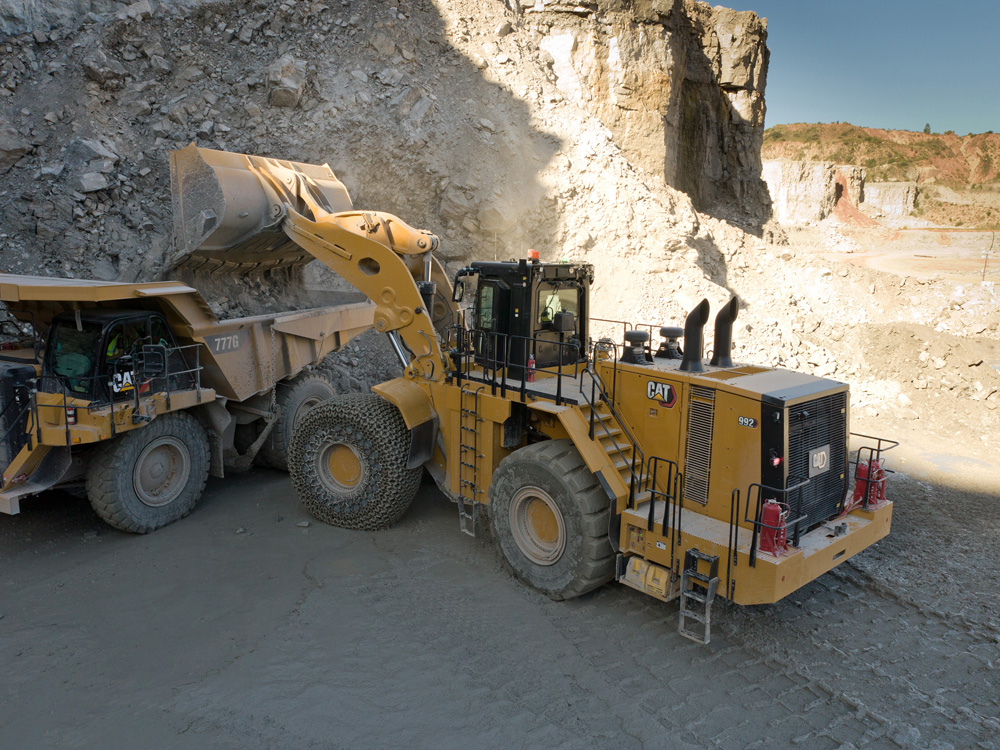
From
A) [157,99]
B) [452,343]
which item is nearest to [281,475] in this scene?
[452,343]

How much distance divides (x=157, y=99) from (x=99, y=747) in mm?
12525

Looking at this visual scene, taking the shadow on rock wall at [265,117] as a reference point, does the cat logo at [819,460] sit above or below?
below

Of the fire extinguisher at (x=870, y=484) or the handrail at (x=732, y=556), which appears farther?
the fire extinguisher at (x=870, y=484)

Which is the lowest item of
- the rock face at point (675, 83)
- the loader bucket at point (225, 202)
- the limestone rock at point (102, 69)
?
the loader bucket at point (225, 202)

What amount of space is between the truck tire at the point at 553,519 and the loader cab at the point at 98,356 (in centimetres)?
382

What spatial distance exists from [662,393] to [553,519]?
1.44 metres

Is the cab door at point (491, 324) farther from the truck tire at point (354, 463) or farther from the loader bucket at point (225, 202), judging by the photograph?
the loader bucket at point (225, 202)

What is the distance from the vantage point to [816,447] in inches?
224

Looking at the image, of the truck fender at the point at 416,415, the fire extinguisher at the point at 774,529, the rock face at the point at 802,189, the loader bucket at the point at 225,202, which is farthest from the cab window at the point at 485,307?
the rock face at the point at 802,189

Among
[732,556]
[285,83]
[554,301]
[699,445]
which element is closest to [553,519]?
[699,445]

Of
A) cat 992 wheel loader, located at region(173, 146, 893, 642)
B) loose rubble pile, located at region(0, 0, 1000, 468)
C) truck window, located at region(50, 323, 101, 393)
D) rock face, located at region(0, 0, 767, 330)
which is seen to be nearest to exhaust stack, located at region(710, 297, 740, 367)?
cat 992 wheel loader, located at region(173, 146, 893, 642)

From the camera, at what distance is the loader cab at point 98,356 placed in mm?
7039

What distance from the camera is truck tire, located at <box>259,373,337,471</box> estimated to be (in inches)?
367

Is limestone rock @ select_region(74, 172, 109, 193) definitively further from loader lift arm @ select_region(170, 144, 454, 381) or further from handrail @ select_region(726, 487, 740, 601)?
handrail @ select_region(726, 487, 740, 601)
